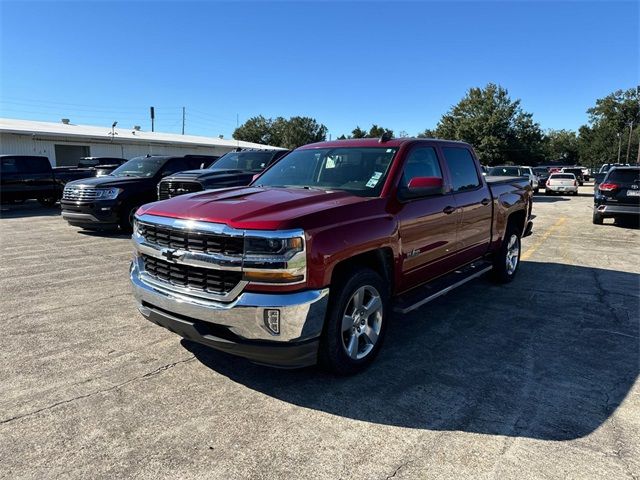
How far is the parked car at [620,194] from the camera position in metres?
12.6

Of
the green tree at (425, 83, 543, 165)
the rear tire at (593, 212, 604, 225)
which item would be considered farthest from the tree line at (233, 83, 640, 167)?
the rear tire at (593, 212, 604, 225)

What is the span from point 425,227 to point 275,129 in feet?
306

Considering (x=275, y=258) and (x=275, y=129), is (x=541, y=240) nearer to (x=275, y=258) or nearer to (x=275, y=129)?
(x=275, y=258)

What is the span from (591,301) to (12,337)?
6.68 metres

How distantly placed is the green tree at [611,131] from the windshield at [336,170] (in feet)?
298

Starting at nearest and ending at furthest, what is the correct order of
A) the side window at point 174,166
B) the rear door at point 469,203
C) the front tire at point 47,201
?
the rear door at point 469,203
the side window at point 174,166
the front tire at point 47,201

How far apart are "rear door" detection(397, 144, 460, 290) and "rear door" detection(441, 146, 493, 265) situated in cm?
21

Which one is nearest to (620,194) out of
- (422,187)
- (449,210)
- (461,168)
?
(461,168)

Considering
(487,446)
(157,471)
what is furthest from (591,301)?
(157,471)

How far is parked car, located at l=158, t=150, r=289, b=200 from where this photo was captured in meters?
9.58

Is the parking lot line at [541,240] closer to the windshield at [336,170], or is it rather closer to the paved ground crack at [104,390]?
the windshield at [336,170]

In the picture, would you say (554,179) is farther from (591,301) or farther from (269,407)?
(269,407)

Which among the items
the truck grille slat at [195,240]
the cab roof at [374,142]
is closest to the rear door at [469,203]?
the cab roof at [374,142]

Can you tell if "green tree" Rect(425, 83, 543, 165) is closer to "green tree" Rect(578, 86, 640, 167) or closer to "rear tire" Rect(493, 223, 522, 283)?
"green tree" Rect(578, 86, 640, 167)
